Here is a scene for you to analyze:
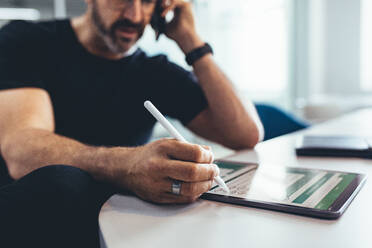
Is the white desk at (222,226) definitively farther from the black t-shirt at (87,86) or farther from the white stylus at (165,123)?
the black t-shirt at (87,86)

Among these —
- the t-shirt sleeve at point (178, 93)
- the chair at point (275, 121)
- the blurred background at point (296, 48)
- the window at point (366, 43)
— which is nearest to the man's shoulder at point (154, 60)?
the t-shirt sleeve at point (178, 93)

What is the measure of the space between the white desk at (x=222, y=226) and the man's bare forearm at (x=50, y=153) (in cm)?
11

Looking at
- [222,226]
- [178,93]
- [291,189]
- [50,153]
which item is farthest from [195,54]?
[222,226]

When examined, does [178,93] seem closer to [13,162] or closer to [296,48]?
[13,162]

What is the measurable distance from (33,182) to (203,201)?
273 mm

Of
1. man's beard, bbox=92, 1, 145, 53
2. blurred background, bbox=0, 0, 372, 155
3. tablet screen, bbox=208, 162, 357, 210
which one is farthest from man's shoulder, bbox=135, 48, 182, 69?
blurred background, bbox=0, 0, 372, 155

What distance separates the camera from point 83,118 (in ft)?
4.35

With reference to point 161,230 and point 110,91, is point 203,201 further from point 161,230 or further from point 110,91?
point 110,91

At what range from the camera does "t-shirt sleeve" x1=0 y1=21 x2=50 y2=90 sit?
1.17 meters

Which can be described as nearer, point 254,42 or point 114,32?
point 114,32

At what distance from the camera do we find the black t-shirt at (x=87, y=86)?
1.32 m

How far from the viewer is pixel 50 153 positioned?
0.80 metres

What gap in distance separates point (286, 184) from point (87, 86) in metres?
0.94

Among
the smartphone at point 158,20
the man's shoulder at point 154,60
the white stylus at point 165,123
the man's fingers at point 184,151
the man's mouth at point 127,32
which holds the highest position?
the smartphone at point 158,20
